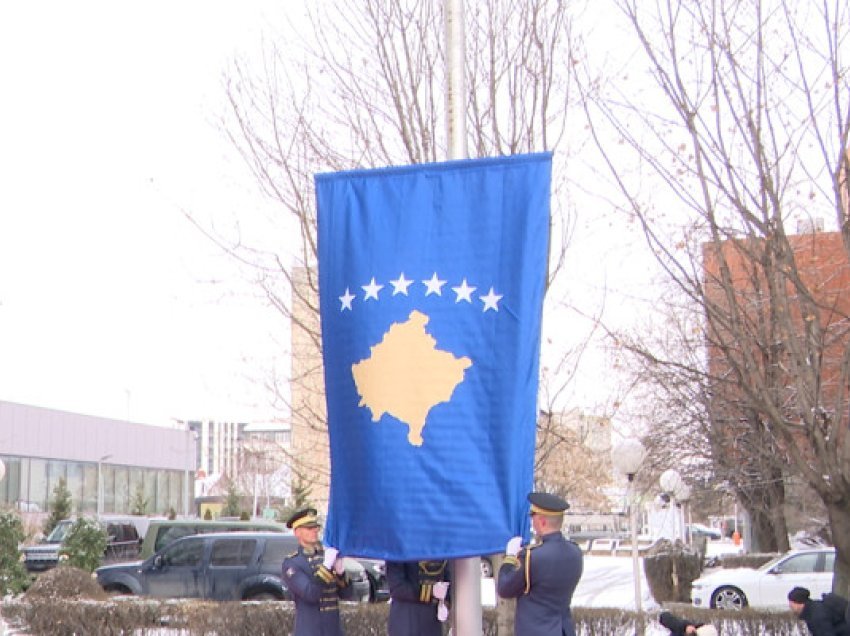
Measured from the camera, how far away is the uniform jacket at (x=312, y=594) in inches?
344

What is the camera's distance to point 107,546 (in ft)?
101

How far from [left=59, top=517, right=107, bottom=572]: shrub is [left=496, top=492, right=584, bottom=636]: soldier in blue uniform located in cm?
1988

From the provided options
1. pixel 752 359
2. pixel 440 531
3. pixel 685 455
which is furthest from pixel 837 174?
pixel 685 455

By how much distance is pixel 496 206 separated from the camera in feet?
24.6

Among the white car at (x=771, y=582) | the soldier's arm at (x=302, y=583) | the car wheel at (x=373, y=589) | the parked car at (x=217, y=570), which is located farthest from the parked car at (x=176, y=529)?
the soldier's arm at (x=302, y=583)

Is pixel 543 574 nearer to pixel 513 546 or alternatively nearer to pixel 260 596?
pixel 513 546

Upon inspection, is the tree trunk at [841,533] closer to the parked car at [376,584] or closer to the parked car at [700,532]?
the parked car at [376,584]

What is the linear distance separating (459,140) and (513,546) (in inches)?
106

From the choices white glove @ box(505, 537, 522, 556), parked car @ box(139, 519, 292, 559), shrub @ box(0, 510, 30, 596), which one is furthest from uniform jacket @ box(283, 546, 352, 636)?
parked car @ box(139, 519, 292, 559)

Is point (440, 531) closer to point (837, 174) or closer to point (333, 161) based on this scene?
point (837, 174)

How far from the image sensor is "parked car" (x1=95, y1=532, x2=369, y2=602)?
2117 cm

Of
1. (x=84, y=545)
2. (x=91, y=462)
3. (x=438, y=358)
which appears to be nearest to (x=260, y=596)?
(x=84, y=545)

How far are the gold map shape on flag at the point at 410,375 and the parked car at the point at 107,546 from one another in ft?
74.3

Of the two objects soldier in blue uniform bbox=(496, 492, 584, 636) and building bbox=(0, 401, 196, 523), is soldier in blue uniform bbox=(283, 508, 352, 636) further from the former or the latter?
building bbox=(0, 401, 196, 523)
